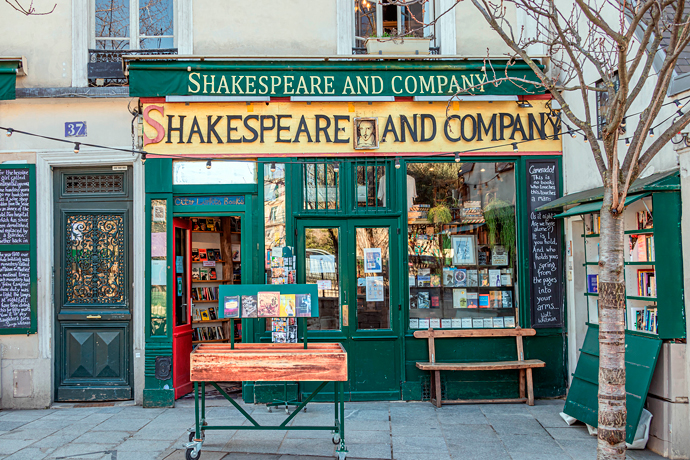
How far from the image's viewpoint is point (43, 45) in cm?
755

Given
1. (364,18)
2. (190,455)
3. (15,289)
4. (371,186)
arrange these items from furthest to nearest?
(364,18)
(371,186)
(15,289)
(190,455)

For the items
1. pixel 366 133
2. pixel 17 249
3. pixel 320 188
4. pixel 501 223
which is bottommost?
pixel 17 249

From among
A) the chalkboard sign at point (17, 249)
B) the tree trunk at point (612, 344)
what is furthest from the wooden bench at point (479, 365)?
the chalkboard sign at point (17, 249)

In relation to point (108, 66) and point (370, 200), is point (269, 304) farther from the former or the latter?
point (108, 66)

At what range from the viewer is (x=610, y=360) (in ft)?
13.5

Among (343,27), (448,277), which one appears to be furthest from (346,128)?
(448,277)

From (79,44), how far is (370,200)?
15.0 ft

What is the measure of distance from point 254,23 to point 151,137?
215 cm

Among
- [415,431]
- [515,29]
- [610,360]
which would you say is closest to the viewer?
[610,360]

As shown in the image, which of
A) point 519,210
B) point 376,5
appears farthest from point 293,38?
point 519,210

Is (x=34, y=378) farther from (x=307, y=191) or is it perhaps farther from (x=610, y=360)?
(x=610, y=360)

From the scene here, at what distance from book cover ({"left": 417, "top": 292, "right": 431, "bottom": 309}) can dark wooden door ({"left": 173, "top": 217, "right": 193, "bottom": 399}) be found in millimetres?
3361

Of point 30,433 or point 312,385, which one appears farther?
point 312,385

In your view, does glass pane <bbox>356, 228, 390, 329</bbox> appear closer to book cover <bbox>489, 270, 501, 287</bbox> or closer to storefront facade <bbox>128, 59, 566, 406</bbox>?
storefront facade <bbox>128, 59, 566, 406</bbox>
